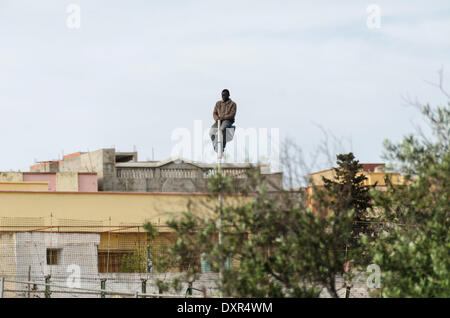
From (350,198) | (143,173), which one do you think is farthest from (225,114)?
(143,173)

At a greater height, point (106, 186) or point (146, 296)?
point (106, 186)

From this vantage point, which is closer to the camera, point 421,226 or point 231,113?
point 421,226

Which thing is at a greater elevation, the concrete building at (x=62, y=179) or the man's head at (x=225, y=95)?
Result: the man's head at (x=225, y=95)

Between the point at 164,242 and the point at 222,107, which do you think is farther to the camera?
the point at 164,242

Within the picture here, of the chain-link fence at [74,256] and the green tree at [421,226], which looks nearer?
the green tree at [421,226]

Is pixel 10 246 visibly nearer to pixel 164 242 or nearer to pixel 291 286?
pixel 164 242

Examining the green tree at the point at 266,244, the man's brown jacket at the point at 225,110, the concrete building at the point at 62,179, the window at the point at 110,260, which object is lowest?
the window at the point at 110,260

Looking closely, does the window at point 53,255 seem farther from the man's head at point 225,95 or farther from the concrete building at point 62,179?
the concrete building at point 62,179

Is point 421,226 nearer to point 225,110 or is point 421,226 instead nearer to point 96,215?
point 225,110

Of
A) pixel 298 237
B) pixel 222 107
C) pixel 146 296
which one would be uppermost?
pixel 222 107

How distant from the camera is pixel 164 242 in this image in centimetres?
3088

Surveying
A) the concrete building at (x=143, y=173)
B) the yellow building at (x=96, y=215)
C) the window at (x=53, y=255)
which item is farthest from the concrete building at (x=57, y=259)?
the concrete building at (x=143, y=173)
